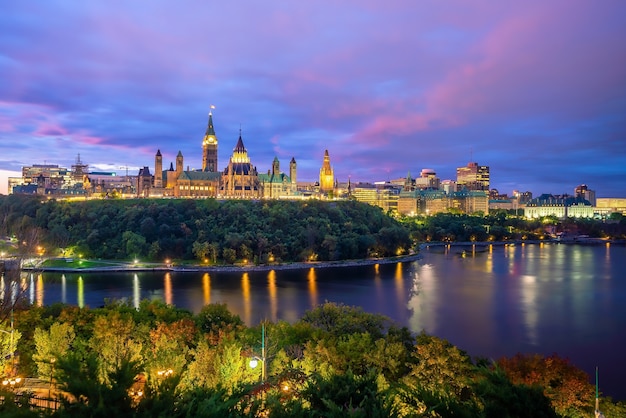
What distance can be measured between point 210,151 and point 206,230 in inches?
1103

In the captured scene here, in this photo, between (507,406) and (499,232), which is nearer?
(507,406)

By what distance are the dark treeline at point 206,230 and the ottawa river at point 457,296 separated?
380 cm

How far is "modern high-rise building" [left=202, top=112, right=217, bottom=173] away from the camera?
2776 inches

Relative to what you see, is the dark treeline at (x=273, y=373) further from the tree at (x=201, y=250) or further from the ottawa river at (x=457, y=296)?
the tree at (x=201, y=250)

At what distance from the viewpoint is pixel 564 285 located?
105 ft

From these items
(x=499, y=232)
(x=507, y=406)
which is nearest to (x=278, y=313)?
(x=507, y=406)

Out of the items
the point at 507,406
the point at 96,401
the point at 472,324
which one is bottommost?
the point at 472,324

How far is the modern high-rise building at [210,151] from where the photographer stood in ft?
231

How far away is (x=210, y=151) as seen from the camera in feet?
233

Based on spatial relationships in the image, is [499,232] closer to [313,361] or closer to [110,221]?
[110,221]

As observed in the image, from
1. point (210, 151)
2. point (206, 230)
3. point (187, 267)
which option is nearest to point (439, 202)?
point (210, 151)

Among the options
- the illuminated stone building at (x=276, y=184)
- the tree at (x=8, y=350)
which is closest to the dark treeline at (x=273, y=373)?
the tree at (x=8, y=350)

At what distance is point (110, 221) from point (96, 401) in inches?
1834

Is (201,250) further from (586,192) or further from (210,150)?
(586,192)
